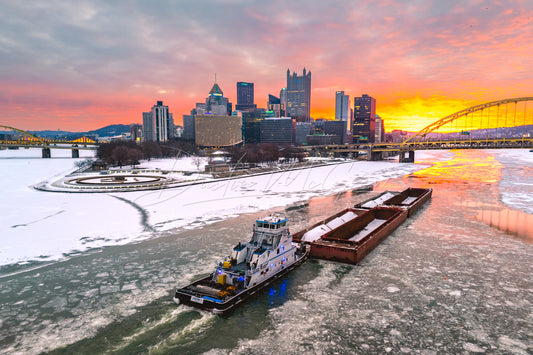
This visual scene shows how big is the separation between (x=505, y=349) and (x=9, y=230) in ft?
149

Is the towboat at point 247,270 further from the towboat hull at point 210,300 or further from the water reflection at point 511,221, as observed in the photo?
the water reflection at point 511,221

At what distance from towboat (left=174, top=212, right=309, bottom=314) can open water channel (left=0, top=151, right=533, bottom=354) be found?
748 mm

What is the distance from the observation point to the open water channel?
51.7 ft

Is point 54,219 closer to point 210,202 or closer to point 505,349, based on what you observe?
point 210,202

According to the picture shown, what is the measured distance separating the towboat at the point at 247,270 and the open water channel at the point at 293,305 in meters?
0.75

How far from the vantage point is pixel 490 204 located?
5112 centimetres

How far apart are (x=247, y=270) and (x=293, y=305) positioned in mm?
3722

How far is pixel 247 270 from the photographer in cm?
2067

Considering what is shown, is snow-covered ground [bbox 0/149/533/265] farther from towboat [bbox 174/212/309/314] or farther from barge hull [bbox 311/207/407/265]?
barge hull [bbox 311/207/407/265]

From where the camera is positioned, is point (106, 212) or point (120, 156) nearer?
point (106, 212)

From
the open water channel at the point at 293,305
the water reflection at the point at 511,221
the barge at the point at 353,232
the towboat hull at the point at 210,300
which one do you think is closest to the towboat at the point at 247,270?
the towboat hull at the point at 210,300

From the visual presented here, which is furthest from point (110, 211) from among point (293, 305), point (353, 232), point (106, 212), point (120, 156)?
point (120, 156)

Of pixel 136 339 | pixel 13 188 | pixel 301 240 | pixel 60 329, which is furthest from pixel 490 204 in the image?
pixel 13 188

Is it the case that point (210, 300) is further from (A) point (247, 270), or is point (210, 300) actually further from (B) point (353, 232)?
(B) point (353, 232)
